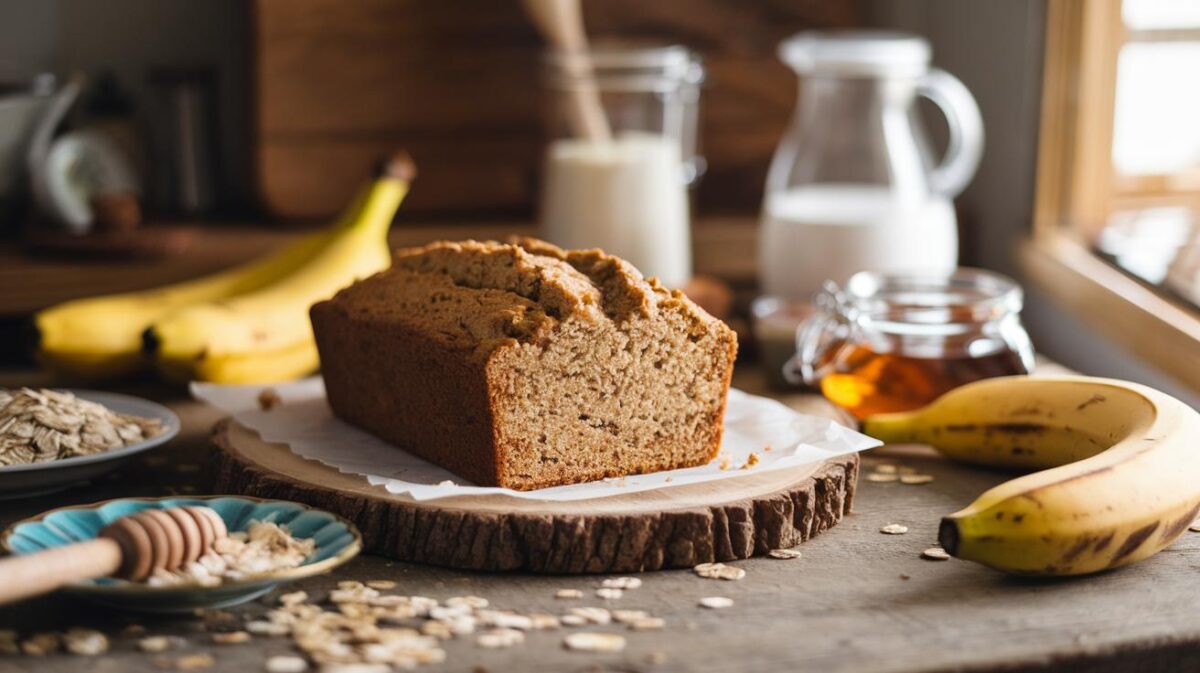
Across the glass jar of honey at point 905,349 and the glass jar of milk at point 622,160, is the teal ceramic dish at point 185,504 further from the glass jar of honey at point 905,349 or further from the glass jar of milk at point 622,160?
the glass jar of milk at point 622,160

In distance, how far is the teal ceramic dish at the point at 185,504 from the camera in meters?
0.96

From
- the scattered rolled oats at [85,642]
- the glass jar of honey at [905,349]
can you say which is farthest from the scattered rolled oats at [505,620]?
the glass jar of honey at [905,349]

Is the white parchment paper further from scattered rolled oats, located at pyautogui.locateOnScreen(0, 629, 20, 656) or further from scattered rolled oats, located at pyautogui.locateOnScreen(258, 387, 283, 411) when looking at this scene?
scattered rolled oats, located at pyautogui.locateOnScreen(0, 629, 20, 656)

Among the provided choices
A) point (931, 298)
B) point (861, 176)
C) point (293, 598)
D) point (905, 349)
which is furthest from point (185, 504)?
point (861, 176)

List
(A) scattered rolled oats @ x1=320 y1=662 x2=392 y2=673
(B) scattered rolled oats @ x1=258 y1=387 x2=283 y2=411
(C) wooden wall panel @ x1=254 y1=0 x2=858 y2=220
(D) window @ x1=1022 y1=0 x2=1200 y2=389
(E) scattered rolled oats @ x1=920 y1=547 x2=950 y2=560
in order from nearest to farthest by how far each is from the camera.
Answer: (A) scattered rolled oats @ x1=320 y1=662 x2=392 y2=673 < (E) scattered rolled oats @ x1=920 y1=547 x2=950 y2=560 < (B) scattered rolled oats @ x1=258 y1=387 x2=283 y2=411 < (D) window @ x1=1022 y1=0 x2=1200 y2=389 < (C) wooden wall panel @ x1=254 y1=0 x2=858 y2=220

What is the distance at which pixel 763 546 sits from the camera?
1.14 meters

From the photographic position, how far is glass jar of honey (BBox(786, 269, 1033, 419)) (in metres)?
1.45

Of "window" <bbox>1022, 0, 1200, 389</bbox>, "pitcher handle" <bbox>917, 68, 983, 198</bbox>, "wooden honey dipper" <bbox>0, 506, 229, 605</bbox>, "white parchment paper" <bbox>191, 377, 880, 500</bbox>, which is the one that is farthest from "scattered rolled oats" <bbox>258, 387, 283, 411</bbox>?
"window" <bbox>1022, 0, 1200, 389</bbox>

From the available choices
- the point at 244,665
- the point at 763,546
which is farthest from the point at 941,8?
the point at 244,665

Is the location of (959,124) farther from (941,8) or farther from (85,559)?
(85,559)

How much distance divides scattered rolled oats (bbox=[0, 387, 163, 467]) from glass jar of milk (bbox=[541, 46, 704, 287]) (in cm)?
74

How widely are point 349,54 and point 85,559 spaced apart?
1.40 meters

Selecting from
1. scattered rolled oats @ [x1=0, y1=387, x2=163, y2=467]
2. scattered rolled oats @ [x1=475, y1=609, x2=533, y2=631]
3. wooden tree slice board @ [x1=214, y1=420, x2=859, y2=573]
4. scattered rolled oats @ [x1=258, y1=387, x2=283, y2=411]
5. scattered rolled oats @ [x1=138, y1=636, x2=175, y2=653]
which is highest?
scattered rolled oats @ [x1=0, y1=387, x2=163, y2=467]

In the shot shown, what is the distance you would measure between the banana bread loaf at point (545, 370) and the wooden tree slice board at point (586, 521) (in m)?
0.06
